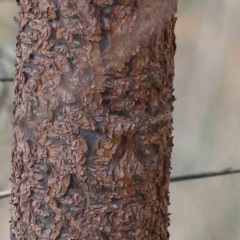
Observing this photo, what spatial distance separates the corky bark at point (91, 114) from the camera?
439 millimetres

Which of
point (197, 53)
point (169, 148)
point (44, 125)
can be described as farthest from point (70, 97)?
point (197, 53)

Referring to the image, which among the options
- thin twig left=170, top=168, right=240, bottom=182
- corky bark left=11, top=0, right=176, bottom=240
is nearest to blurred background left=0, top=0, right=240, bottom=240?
thin twig left=170, top=168, right=240, bottom=182

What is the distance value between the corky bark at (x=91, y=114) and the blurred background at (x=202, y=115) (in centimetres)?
52

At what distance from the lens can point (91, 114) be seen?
1.48 ft

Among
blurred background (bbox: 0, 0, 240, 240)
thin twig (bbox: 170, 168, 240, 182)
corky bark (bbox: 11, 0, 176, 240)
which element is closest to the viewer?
corky bark (bbox: 11, 0, 176, 240)

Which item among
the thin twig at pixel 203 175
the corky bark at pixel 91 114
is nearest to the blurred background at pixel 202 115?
the thin twig at pixel 203 175

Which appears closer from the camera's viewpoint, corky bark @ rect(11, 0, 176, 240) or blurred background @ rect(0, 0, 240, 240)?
corky bark @ rect(11, 0, 176, 240)

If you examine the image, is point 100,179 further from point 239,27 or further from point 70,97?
point 239,27

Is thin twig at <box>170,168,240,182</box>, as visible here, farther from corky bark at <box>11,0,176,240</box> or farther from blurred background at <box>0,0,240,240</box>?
corky bark at <box>11,0,176,240</box>

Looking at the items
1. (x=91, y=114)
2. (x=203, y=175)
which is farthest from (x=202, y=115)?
(x=91, y=114)

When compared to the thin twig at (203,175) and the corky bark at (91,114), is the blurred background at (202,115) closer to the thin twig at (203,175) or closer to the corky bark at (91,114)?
the thin twig at (203,175)

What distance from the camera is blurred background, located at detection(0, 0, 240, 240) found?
988 mm

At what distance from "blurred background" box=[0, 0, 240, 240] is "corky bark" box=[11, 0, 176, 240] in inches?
20.4

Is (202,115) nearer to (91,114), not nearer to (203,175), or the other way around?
(203,175)
